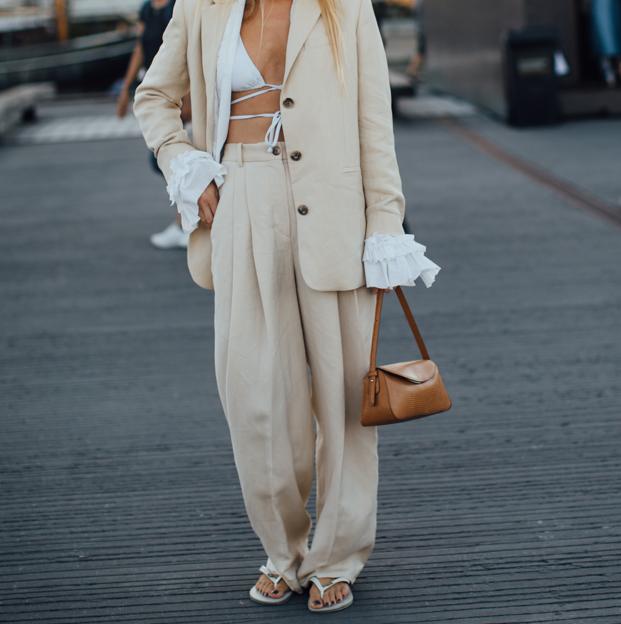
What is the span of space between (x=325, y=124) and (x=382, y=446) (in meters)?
1.97

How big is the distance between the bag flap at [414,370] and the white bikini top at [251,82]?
74cm

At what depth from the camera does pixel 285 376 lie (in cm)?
344

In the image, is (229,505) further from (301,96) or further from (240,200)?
(301,96)

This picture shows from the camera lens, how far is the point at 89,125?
737 inches

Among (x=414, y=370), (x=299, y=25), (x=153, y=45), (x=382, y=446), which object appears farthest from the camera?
(x=153, y=45)

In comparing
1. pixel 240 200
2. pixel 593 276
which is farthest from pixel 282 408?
pixel 593 276

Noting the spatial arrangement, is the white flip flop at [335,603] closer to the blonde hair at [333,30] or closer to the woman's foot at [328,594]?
the woman's foot at [328,594]

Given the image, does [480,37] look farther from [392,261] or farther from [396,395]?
[396,395]

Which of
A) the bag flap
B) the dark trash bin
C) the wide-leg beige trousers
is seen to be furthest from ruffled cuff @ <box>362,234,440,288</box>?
the dark trash bin

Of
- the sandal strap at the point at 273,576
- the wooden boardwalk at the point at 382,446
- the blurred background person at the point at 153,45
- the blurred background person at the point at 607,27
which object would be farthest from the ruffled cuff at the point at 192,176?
the blurred background person at the point at 607,27

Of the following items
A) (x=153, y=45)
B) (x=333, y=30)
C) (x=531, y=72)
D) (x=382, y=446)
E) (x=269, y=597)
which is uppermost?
(x=333, y=30)

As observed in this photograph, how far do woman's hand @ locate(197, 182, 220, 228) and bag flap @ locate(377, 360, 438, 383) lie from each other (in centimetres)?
68

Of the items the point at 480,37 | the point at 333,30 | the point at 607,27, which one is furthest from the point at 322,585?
the point at 480,37

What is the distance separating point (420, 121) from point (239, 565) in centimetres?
1372
